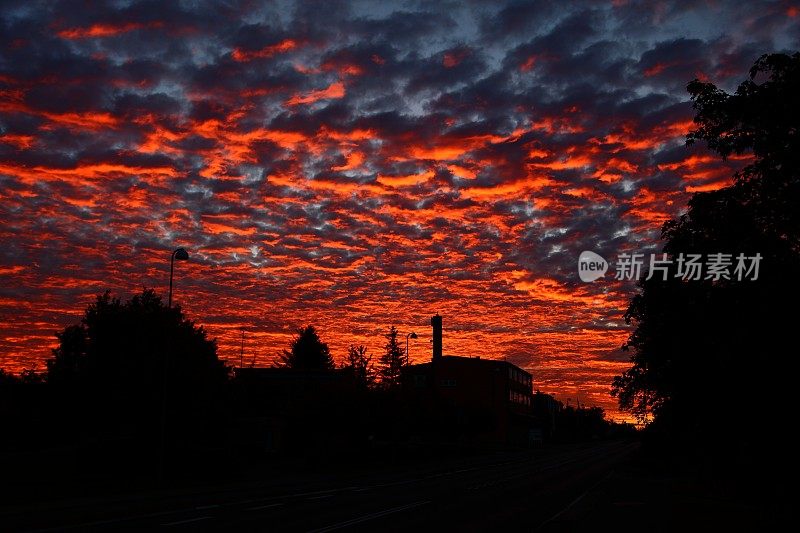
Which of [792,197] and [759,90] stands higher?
[759,90]

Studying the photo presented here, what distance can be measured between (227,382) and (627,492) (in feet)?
85.9

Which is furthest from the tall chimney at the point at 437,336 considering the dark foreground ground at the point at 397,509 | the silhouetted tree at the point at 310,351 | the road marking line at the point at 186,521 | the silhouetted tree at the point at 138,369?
the road marking line at the point at 186,521

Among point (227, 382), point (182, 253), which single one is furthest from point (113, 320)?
point (182, 253)

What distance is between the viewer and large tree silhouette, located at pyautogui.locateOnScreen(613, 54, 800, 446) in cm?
1953

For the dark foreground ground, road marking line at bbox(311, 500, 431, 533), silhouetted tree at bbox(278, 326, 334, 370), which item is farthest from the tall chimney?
road marking line at bbox(311, 500, 431, 533)

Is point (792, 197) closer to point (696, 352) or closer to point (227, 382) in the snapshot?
point (696, 352)

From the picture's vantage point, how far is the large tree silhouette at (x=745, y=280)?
769 inches

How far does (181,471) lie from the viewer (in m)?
41.3

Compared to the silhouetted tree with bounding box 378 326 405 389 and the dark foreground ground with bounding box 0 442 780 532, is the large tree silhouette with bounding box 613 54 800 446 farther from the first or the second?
the silhouetted tree with bounding box 378 326 405 389

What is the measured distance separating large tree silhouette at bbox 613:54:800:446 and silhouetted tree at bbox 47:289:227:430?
81.7 feet

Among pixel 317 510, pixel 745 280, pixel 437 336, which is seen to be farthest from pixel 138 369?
pixel 437 336

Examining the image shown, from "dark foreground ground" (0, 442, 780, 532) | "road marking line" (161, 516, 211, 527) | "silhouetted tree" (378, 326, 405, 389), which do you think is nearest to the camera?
"road marking line" (161, 516, 211, 527)

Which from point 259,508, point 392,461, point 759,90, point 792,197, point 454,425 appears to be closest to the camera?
point 792,197

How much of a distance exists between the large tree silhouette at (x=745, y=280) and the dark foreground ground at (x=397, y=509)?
3.61 m
